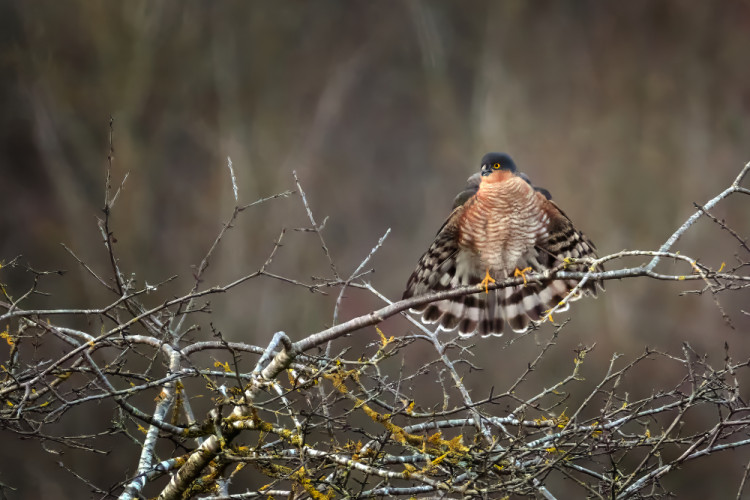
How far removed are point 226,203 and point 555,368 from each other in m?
5.80

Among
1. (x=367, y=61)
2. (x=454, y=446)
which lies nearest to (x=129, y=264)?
(x=367, y=61)

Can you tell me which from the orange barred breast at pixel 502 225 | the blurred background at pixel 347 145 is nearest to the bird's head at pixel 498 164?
the orange barred breast at pixel 502 225

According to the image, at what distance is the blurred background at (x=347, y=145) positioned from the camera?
14141 mm

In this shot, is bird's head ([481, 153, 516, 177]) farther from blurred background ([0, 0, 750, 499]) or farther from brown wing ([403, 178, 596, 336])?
blurred background ([0, 0, 750, 499])

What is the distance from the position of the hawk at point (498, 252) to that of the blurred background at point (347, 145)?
7.56 meters

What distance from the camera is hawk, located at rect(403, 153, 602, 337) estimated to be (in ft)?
17.4

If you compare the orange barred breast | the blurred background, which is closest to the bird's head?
the orange barred breast

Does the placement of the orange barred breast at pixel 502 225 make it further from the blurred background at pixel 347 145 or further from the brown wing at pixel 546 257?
the blurred background at pixel 347 145

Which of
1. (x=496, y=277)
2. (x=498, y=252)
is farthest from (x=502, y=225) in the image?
(x=496, y=277)

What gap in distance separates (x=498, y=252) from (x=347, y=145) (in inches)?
489

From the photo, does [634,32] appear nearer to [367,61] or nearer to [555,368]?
[367,61]

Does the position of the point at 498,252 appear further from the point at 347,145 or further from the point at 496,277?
the point at 347,145

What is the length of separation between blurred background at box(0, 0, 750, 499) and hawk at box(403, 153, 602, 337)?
756 cm

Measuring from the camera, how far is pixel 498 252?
5.34 m
